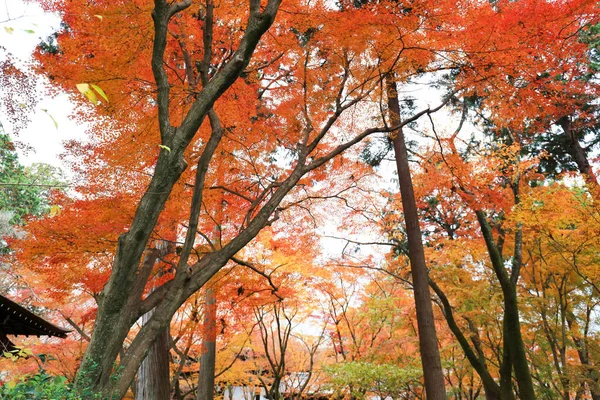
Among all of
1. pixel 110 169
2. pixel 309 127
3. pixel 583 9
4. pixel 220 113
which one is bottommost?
pixel 110 169

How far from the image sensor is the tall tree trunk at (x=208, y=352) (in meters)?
9.31

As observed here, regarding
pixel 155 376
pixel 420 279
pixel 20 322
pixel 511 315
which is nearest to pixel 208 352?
pixel 155 376

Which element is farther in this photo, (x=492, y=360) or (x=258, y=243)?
(x=492, y=360)

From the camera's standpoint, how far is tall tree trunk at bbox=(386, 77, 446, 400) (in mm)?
6961

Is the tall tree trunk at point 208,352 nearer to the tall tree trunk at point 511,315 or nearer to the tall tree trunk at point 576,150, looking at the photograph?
the tall tree trunk at point 511,315

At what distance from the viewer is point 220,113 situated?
23.3 feet

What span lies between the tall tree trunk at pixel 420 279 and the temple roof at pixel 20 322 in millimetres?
6146

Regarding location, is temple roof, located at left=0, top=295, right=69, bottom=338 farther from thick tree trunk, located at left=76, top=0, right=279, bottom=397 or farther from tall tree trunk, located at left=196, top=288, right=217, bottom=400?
thick tree trunk, located at left=76, top=0, right=279, bottom=397

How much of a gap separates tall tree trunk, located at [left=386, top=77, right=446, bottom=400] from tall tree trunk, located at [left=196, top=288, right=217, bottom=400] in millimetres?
4443

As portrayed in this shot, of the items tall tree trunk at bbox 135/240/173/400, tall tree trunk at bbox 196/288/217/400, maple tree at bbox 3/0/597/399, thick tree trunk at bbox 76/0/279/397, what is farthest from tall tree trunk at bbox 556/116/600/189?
tall tree trunk at bbox 135/240/173/400

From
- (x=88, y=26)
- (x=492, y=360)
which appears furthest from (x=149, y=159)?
(x=492, y=360)

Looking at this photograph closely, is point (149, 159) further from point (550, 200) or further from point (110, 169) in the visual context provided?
point (550, 200)

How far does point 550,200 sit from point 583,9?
12.1ft

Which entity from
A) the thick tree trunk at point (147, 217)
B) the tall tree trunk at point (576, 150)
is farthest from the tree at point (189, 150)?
the tall tree trunk at point (576, 150)
